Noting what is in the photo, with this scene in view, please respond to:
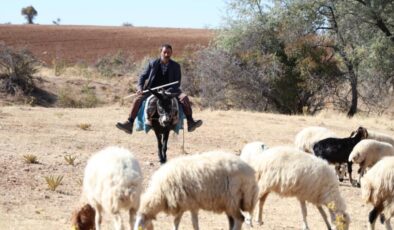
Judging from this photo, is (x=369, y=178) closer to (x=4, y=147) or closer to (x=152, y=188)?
(x=152, y=188)

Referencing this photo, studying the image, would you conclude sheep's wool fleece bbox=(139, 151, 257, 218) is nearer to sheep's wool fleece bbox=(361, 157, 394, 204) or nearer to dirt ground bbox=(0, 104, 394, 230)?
dirt ground bbox=(0, 104, 394, 230)

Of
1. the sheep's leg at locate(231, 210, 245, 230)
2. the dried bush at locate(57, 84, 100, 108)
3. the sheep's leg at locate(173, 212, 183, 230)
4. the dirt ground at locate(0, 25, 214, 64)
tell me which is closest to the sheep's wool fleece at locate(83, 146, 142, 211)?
the sheep's leg at locate(173, 212, 183, 230)

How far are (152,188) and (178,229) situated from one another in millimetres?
960

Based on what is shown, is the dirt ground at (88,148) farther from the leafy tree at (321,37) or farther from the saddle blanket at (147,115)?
the leafy tree at (321,37)

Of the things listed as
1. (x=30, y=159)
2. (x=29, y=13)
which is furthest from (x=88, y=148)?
(x=29, y=13)

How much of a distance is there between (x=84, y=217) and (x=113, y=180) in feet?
2.95

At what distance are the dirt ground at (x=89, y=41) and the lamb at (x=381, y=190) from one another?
132 ft

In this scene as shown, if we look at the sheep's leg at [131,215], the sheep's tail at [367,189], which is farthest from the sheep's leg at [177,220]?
the sheep's tail at [367,189]

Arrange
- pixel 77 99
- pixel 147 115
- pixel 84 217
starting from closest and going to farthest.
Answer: pixel 84 217
pixel 147 115
pixel 77 99

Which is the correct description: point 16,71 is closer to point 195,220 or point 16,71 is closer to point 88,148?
point 88,148

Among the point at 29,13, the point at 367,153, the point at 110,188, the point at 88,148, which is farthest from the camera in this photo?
the point at 29,13

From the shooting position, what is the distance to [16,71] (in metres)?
29.3

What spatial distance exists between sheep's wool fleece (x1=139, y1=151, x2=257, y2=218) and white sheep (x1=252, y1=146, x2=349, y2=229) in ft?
4.21

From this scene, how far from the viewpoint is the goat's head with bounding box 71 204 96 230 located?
26.3ft
